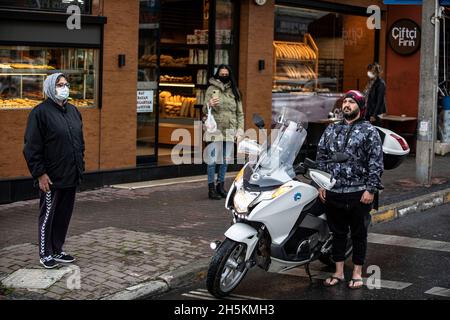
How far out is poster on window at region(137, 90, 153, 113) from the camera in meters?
11.9

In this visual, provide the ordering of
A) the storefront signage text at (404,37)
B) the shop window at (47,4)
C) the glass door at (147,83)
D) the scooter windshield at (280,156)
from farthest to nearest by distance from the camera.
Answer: the storefront signage text at (404,37) → the glass door at (147,83) → the shop window at (47,4) → the scooter windshield at (280,156)

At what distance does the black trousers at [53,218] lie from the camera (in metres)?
7.05

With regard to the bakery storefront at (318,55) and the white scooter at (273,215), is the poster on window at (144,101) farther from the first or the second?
the white scooter at (273,215)

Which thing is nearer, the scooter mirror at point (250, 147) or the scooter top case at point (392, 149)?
the scooter mirror at point (250, 147)

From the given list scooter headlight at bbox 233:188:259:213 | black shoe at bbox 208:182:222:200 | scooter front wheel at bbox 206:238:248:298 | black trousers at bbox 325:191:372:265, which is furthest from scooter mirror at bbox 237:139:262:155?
black shoe at bbox 208:182:222:200

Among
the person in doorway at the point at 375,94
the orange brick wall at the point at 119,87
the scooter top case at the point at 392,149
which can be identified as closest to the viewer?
the scooter top case at the point at 392,149

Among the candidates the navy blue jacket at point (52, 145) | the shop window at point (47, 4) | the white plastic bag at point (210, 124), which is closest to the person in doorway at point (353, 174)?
the navy blue jacket at point (52, 145)

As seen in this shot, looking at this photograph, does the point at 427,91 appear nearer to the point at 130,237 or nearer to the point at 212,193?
the point at 212,193

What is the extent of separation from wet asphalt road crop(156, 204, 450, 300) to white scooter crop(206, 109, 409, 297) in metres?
0.27

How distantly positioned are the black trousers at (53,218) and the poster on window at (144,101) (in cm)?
477

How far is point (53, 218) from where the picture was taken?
7.16 metres

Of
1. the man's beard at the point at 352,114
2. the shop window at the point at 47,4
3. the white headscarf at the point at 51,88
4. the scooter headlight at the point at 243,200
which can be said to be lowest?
the scooter headlight at the point at 243,200

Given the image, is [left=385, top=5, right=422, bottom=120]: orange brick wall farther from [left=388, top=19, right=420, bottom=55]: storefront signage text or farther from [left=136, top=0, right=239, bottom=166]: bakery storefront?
[left=136, top=0, right=239, bottom=166]: bakery storefront
